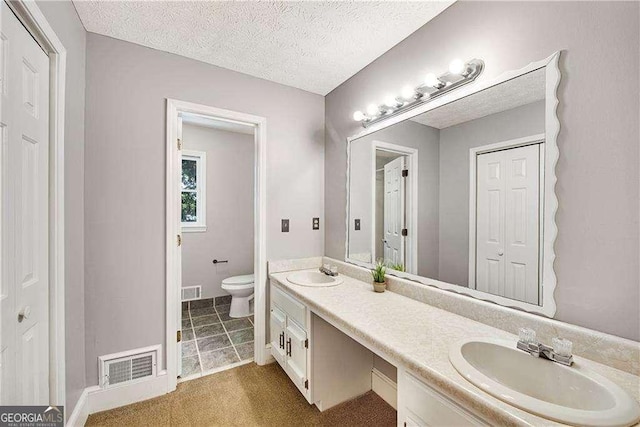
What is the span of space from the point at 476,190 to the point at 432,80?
2.13ft

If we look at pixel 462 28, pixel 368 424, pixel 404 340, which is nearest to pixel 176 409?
pixel 368 424

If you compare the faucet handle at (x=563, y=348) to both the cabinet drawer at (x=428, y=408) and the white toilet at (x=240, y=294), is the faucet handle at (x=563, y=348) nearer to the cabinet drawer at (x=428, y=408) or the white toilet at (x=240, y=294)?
the cabinet drawer at (x=428, y=408)

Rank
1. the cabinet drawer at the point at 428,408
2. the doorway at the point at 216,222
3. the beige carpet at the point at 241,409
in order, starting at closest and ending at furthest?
the cabinet drawer at the point at 428,408 < the beige carpet at the point at 241,409 < the doorway at the point at 216,222

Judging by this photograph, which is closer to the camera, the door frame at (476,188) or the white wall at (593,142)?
the white wall at (593,142)

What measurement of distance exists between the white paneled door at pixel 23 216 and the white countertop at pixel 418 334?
4.01 ft

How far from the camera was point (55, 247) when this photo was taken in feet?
4.00

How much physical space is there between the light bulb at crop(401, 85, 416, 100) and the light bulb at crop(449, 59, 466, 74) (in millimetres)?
275

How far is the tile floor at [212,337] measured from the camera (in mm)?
2219

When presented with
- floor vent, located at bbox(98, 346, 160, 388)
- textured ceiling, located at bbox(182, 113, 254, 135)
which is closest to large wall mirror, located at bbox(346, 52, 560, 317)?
floor vent, located at bbox(98, 346, 160, 388)

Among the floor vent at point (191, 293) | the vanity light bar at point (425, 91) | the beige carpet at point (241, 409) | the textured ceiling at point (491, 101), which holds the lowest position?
the beige carpet at point (241, 409)

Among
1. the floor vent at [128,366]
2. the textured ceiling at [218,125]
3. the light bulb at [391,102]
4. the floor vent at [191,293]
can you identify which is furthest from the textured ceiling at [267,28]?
the floor vent at [191,293]

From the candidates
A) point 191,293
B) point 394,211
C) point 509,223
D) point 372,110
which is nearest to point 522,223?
point 509,223

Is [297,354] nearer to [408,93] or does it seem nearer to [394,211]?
[394,211]

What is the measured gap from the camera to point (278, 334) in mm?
2070
